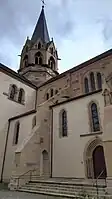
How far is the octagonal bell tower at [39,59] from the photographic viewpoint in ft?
89.7

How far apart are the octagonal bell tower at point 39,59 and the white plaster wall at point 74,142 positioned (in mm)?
14625

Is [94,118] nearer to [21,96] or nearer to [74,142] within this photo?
[74,142]

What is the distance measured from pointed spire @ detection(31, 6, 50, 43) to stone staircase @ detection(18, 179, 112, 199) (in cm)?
2809

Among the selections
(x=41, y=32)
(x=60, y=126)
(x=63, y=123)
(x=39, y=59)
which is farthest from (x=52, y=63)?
(x=60, y=126)

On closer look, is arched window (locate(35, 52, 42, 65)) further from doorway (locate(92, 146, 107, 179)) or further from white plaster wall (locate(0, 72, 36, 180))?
doorway (locate(92, 146, 107, 179))

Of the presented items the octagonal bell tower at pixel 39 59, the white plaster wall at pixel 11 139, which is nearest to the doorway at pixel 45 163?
the white plaster wall at pixel 11 139

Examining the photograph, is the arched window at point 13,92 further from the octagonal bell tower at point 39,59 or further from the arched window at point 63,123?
the arched window at point 63,123

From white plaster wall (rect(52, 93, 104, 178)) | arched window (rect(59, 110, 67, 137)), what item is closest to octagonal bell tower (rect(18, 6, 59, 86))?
arched window (rect(59, 110, 67, 137))

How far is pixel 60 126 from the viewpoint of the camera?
13203 millimetres

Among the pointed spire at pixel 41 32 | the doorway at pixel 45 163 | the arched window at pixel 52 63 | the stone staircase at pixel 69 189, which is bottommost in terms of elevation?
the stone staircase at pixel 69 189

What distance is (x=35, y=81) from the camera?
2627 centimetres

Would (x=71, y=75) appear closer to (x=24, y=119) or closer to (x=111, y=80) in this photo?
(x=24, y=119)

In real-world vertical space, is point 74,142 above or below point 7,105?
below

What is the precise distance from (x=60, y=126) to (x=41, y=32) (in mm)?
27358
